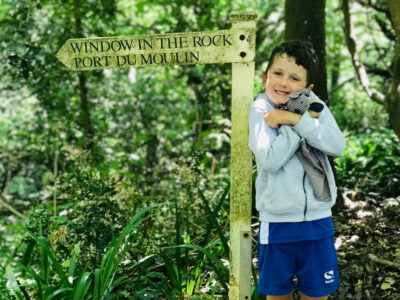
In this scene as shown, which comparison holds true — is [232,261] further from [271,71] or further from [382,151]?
[382,151]

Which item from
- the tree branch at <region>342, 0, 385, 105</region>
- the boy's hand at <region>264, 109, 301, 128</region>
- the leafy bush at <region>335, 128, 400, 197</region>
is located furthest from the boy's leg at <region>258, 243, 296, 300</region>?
the tree branch at <region>342, 0, 385, 105</region>

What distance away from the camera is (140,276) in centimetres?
276

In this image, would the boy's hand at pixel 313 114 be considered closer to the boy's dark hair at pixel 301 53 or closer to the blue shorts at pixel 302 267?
the boy's dark hair at pixel 301 53

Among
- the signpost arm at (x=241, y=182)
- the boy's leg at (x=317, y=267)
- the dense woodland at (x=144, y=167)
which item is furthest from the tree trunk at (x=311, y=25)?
the boy's leg at (x=317, y=267)

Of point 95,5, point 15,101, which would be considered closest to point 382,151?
point 95,5

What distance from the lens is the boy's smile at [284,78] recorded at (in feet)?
6.86

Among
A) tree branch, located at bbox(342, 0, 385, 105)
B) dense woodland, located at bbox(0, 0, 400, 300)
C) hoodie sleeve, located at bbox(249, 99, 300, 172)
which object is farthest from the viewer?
tree branch, located at bbox(342, 0, 385, 105)

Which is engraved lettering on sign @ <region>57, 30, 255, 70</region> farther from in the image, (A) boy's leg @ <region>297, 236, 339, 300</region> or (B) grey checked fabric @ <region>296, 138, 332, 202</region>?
(A) boy's leg @ <region>297, 236, 339, 300</region>

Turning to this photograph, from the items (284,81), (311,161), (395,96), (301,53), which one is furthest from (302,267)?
(395,96)

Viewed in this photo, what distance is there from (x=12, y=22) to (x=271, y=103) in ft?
Answer: 10.4

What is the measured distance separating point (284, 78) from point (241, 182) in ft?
2.10

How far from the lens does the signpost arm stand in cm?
230

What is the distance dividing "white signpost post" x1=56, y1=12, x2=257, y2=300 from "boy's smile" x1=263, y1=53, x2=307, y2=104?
0.19 m

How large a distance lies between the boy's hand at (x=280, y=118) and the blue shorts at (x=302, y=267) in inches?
23.4
